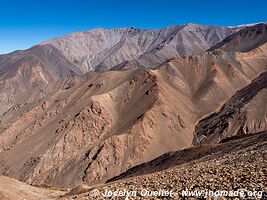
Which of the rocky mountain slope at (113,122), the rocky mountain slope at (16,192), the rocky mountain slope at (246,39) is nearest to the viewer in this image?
the rocky mountain slope at (16,192)

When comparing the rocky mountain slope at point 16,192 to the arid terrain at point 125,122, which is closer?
the rocky mountain slope at point 16,192

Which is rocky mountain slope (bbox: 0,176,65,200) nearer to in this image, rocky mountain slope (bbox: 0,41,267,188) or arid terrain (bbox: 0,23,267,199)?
arid terrain (bbox: 0,23,267,199)

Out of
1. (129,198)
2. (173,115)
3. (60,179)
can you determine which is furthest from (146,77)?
(129,198)

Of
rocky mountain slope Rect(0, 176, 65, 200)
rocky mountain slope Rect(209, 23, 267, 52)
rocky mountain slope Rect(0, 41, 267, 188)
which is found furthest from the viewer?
rocky mountain slope Rect(209, 23, 267, 52)

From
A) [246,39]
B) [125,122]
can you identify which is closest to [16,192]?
[125,122]

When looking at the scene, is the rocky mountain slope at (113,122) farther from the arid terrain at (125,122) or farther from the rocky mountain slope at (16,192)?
the rocky mountain slope at (16,192)

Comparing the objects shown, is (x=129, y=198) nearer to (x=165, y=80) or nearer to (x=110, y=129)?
(x=110, y=129)

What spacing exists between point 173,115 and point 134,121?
10.2m

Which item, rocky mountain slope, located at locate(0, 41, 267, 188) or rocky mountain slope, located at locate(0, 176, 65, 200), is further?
rocky mountain slope, located at locate(0, 41, 267, 188)

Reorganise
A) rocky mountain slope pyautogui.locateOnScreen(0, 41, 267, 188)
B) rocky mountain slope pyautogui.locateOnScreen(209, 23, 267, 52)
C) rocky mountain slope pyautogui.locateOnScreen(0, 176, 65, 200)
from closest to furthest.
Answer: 1. rocky mountain slope pyautogui.locateOnScreen(0, 176, 65, 200)
2. rocky mountain slope pyautogui.locateOnScreen(0, 41, 267, 188)
3. rocky mountain slope pyautogui.locateOnScreen(209, 23, 267, 52)

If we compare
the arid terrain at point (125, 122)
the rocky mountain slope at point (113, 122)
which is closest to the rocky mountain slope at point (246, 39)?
the rocky mountain slope at point (113, 122)

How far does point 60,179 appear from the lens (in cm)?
7275

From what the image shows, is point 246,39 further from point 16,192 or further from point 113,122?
point 16,192

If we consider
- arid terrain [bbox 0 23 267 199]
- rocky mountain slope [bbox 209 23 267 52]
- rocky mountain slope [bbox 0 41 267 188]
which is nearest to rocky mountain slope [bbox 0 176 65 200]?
arid terrain [bbox 0 23 267 199]
